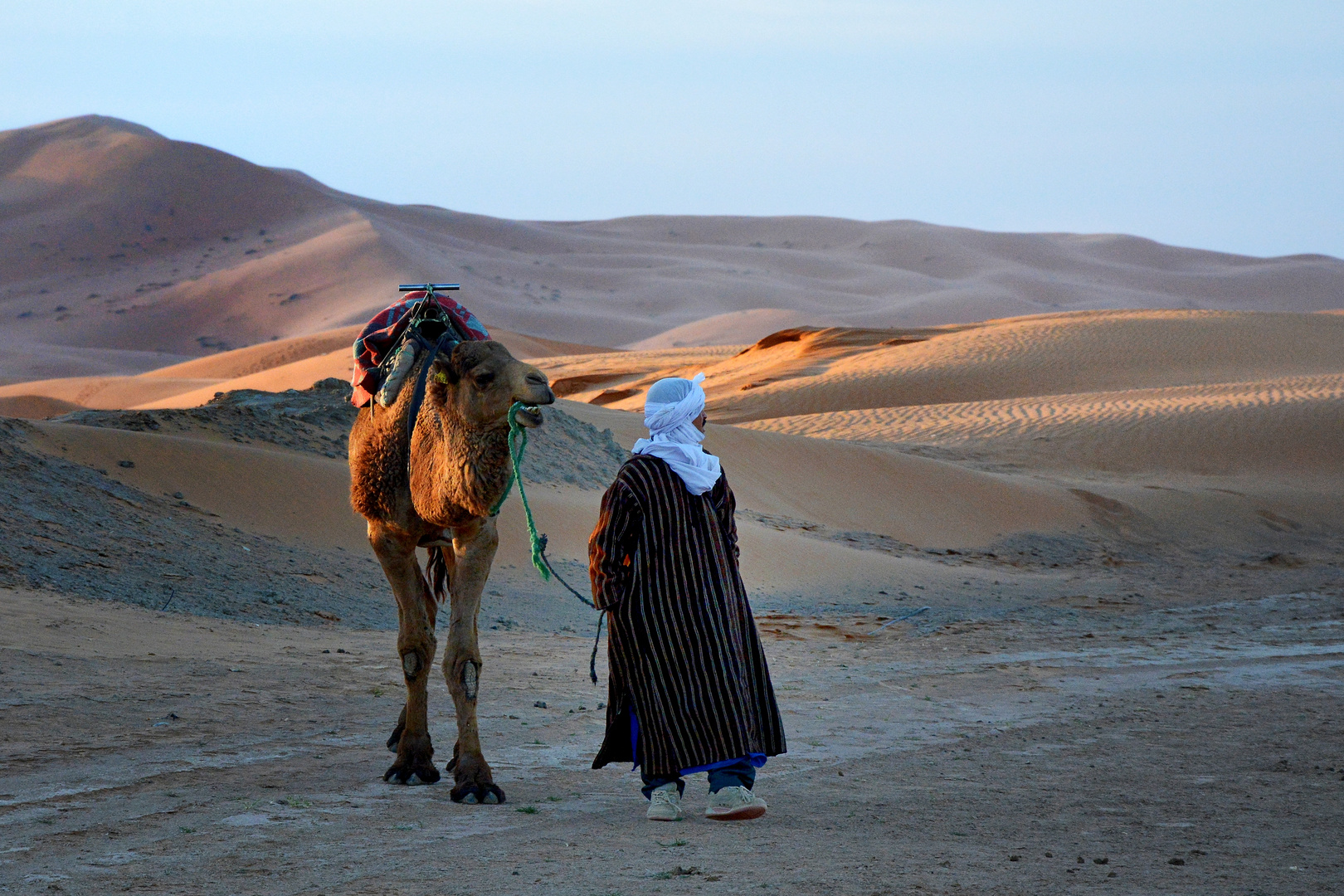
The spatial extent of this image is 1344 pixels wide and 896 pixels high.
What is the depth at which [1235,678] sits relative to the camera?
376 inches

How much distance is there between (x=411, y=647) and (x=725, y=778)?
1.68m

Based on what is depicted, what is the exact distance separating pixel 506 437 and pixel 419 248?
8754cm

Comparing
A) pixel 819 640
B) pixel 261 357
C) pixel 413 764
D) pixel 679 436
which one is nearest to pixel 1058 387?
pixel 819 640

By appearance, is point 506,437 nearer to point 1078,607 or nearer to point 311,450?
point 1078,607

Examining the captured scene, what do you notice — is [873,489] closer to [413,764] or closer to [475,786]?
[413,764]

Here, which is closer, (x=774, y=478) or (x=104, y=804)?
(x=104, y=804)

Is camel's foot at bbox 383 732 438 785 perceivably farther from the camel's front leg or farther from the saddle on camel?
the camel's front leg

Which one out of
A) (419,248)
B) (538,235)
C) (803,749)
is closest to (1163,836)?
(803,749)

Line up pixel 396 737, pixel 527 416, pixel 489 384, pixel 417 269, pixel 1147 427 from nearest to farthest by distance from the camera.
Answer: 1. pixel 527 416
2. pixel 489 384
3. pixel 396 737
4. pixel 1147 427
5. pixel 417 269

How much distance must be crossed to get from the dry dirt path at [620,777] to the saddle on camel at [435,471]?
399 mm

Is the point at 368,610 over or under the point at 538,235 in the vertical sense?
under

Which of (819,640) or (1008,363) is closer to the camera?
(819,640)

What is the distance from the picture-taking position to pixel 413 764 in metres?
6.05

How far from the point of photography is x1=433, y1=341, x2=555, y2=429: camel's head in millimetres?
5289
